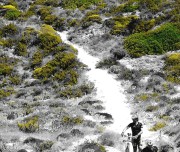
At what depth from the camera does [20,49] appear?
34.9m

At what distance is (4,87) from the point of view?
28.0 m

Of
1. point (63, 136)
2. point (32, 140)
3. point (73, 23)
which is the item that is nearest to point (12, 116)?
point (32, 140)

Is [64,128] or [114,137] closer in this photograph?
[114,137]

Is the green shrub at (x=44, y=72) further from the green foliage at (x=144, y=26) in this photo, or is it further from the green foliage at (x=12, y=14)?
the green foliage at (x=12, y=14)

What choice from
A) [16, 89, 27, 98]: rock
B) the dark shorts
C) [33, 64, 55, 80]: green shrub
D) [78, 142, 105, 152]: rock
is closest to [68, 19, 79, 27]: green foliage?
[33, 64, 55, 80]: green shrub

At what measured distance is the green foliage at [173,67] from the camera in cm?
2564

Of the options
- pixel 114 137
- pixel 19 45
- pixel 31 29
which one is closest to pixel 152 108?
pixel 114 137

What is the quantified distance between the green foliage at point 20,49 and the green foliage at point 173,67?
14663 millimetres

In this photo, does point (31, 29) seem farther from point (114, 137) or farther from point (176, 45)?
point (114, 137)

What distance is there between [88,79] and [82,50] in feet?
26.3

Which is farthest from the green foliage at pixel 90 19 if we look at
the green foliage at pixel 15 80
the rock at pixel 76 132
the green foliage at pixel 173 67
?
the rock at pixel 76 132

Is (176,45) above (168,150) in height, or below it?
above

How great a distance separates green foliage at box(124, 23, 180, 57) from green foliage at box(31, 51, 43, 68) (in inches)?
340

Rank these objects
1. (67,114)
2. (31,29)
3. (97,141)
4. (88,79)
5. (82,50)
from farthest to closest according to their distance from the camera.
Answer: (31,29), (82,50), (88,79), (67,114), (97,141)
